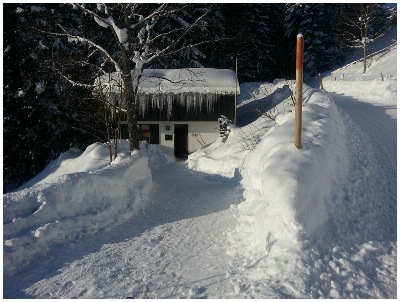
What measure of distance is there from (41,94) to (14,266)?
15.8 metres

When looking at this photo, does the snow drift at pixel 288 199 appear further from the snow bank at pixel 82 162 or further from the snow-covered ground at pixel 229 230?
the snow bank at pixel 82 162

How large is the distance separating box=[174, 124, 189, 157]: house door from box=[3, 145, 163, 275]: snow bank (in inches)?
418

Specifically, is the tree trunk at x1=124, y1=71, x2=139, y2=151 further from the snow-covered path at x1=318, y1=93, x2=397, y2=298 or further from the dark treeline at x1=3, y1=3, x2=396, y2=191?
the snow-covered path at x1=318, y1=93, x2=397, y2=298

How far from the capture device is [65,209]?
20.9ft

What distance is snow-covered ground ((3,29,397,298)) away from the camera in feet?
14.1

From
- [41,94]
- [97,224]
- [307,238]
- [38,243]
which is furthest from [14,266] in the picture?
[41,94]

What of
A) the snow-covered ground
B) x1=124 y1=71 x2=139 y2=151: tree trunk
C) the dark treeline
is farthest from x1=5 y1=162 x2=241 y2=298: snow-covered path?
the dark treeline

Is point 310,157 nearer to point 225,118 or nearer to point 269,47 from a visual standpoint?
point 225,118

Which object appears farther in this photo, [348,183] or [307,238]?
[348,183]

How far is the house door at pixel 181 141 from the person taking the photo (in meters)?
18.6

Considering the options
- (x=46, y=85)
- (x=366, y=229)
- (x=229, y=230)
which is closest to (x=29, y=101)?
(x=46, y=85)

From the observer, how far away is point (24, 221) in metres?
5.79

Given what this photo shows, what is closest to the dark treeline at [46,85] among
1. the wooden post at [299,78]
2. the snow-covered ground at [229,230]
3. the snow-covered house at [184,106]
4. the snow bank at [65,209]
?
the snow-covered house at [184,106]

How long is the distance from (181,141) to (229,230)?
13091 millimetres
